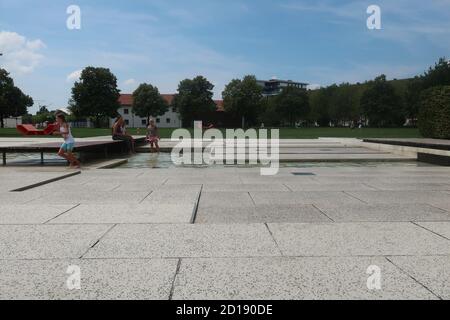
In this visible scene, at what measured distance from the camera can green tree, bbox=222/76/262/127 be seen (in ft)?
319

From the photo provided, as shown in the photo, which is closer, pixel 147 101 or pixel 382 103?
Answer: pixel 382 103

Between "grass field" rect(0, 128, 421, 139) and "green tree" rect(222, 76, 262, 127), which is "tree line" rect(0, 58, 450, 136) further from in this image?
"grass field" rect(0, 128, 421, 139)

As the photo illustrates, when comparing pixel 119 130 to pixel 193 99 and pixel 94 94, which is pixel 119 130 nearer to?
pixel 94 94

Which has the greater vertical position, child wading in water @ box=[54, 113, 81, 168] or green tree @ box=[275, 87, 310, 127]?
green tree @ box=[275, 87, 310, 127]

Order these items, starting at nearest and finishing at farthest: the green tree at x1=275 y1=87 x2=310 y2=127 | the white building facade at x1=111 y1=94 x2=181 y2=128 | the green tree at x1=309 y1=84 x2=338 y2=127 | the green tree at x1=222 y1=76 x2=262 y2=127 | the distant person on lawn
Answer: the distant person on lawn, the green tree at x1=222 y1=76 x2=262 y2=127, the green tree at x1=275 y1=87 x2=310 y2=127, the green tree at x1=309 y1=84 x2=338 y2=127, the white building facade at x1=111 y1=94 x2=181 y2=128

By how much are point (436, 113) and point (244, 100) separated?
230 ft

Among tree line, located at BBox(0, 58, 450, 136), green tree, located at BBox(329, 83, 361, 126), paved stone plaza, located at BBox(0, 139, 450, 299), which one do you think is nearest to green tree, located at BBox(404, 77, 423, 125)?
tree line, located at BBox(0, 58, 450, 136)

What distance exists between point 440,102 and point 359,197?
22741mm

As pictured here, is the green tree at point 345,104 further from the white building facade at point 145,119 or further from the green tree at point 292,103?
the white building facade at point 145,119

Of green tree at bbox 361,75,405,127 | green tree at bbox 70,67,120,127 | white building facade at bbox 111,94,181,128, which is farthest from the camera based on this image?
white building facade at bbox 111,94,181,128

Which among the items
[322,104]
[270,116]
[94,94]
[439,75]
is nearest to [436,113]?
[439,75]

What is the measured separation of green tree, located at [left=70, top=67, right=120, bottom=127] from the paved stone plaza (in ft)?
267

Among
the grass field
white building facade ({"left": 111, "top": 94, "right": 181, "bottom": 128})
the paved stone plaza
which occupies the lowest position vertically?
the paved stone plaza

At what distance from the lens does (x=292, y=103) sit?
4168 inches
